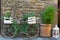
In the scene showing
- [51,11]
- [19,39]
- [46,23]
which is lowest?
[19,39]

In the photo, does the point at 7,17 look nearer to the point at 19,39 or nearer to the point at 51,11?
the point at 19,39

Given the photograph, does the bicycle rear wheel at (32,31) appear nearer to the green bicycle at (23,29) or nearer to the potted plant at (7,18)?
the green bicycle at (23,29)

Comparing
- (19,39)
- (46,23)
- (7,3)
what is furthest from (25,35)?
(7,3)

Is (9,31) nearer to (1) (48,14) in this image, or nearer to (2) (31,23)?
(2) (31,23)

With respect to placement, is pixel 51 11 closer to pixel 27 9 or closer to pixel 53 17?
pixel 53 17

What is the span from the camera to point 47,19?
19.1 ft

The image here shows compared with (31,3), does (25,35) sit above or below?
below

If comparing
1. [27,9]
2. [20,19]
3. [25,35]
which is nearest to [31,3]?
[27,9]

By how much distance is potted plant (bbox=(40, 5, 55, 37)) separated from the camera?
18.9ft

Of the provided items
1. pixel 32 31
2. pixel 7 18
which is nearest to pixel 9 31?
pixel 7 18

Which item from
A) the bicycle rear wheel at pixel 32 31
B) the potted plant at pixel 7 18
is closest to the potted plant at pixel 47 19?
the bicycle rear wheel at pixel 32 31

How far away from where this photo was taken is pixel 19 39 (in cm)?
577

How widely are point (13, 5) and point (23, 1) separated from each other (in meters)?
0.33

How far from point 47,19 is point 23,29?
2.50 feet
